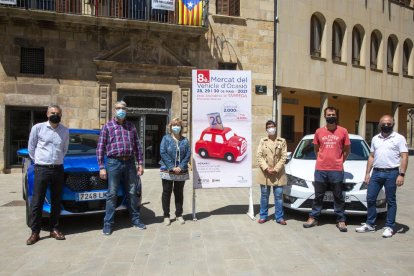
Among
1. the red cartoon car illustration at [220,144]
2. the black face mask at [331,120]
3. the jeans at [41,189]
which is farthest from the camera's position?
the red cartoon car illustration at [220,144]

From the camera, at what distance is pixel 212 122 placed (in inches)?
289

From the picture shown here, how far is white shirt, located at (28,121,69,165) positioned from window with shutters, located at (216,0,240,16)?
12945 mm

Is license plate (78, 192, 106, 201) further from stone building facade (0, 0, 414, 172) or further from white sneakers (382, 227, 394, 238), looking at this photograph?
stone building facade (0, 0, 414, 172)

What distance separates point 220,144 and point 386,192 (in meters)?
2.91

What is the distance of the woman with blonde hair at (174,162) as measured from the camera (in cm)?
668

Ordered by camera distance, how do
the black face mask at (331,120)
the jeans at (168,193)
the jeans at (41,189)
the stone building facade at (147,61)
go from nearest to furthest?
1. the jeans at (41,189)
2. the black face mask at (331,120)
3. the jeans at (168,193)
4. the stone building facade at (147,61)

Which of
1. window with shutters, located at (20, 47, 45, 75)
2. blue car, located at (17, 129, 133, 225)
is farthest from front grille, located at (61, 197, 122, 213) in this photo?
window with shutters, located at (20, 47, 45, 75)

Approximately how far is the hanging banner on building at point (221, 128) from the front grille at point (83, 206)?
1875mm

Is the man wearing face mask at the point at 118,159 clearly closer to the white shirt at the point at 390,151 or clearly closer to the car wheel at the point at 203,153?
the car wheel at the point at 203,153

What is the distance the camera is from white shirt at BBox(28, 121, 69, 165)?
5656 millimetres

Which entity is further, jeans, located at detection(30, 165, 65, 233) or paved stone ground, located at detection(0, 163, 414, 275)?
jeans, located at detection(30, 165, 65, 233)

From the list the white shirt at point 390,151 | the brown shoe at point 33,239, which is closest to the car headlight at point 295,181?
the white shirt at point 390,151

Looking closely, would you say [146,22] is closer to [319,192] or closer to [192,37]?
[192,37]

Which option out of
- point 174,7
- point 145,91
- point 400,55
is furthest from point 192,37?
point 400,55
